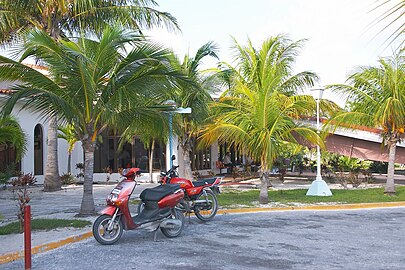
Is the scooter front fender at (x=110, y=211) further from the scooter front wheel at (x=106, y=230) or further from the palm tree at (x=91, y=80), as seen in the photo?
the palm tree at (x=91, y=80)

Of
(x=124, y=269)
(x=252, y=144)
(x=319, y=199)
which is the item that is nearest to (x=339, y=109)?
(x=319, y=199)

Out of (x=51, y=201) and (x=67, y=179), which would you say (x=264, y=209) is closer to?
(x=51, y=201)

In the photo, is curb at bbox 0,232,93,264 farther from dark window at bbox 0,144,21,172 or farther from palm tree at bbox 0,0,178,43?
dark window at bbox 0,144,21,172

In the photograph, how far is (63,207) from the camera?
13094mm

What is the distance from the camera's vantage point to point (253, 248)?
770 cm

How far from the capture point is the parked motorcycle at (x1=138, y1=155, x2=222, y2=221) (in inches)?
399

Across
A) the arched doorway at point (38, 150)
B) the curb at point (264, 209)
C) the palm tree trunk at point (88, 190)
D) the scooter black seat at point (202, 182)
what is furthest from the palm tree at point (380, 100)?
the arched doorway at point (38, 150)

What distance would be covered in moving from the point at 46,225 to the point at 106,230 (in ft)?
7.19

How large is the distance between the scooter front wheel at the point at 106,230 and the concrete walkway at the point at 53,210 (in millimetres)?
779

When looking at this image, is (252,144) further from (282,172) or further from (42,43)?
(282,172)

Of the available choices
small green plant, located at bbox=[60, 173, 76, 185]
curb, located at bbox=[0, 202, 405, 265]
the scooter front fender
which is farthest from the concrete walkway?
small green plant, located at bbox=[60, 173, 76, 185]

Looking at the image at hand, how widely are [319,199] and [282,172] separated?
794cm

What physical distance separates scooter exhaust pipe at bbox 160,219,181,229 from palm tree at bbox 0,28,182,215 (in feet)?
9.82

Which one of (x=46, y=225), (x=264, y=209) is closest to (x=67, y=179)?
(x=264, y=209)
